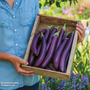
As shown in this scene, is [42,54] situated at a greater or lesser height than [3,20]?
lesser

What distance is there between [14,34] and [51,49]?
1.09 feet

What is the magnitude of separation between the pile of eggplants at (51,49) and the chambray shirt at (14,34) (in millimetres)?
107

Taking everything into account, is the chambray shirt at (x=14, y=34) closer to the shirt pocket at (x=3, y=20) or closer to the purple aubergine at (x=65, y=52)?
the shirt pocket at (x=3, y=20)

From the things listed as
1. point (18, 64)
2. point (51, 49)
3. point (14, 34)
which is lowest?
point (18, 64)

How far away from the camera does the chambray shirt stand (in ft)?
4.08

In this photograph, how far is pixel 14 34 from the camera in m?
1.28

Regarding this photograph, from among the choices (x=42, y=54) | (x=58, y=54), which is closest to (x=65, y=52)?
(x=58, y=54)

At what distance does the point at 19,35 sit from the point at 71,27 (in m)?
0.52

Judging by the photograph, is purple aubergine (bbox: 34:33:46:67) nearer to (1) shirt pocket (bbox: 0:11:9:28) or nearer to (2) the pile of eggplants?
(2) the pile of eggplants

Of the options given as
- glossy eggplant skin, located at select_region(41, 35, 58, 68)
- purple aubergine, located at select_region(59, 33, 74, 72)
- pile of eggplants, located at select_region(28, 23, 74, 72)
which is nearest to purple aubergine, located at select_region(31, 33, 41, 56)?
pile of eggplants, located at select_region(28, 23, 74, 72)

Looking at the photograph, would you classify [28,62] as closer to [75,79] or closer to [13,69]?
[13,69]

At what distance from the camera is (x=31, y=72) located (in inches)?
46.7

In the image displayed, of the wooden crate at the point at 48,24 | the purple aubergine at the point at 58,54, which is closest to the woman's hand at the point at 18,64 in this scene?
the wooden crate at the point at 48,24

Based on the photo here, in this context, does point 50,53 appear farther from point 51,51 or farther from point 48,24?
point 48,24
